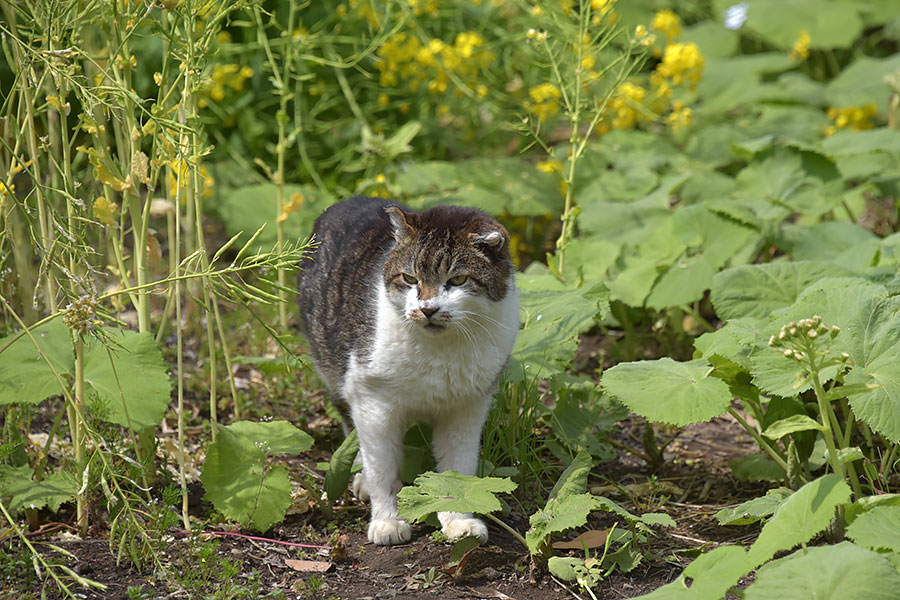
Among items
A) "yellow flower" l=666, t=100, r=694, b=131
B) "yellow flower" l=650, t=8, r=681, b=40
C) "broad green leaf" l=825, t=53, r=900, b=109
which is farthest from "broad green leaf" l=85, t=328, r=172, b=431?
"broad green leaf" l=825, t=53, r=900, b=109

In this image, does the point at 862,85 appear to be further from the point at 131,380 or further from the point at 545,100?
the point at 131,380

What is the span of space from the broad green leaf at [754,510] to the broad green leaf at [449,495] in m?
0.62

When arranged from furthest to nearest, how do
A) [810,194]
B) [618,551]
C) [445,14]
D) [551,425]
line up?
[445,14] < [810,194] < [551,425] < [618,551]

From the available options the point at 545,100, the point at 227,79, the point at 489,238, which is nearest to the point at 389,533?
the point at 489,238

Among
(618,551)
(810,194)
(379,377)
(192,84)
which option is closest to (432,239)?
(379,377)

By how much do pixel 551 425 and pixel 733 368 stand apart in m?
0.61

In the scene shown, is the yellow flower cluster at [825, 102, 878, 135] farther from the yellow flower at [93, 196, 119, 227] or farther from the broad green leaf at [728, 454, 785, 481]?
the yellow flower at [93, 196, 119, 227]

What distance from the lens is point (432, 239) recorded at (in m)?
2.56

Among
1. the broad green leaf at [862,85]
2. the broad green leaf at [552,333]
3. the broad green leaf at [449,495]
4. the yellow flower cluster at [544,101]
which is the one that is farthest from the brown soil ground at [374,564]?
the broad green leaf at [862,85]

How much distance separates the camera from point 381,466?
104 inches

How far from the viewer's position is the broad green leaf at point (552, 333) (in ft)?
9.18

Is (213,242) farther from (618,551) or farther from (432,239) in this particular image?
(618,551)

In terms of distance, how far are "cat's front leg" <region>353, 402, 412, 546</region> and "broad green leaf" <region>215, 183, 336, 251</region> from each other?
6.38 feet

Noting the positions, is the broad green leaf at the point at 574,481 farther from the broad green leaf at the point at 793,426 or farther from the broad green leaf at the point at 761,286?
the broad green leaf at the point at 761,286
